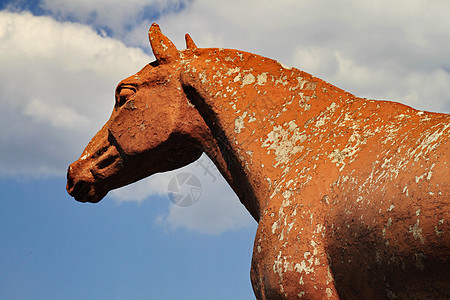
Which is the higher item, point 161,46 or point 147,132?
point 161,46

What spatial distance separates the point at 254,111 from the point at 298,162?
68cm

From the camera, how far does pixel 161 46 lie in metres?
4.95

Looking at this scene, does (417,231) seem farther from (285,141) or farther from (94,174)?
(94,174)

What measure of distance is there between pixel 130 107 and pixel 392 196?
2.55 meters

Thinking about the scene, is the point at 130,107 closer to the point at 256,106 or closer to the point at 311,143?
the point at 256,106

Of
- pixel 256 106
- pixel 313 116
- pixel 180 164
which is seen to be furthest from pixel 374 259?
pixel 180 164

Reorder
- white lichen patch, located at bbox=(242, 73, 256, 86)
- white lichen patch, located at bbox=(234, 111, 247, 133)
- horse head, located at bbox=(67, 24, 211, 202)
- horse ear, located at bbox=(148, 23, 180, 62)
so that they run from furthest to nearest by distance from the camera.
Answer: horse ear, located at bbox=(148, 23, 180, 62)
horse head, located at bbox=(67, 24, 211, 202)
white lichen patch, located at bbox=(242, 73, 256, 86)
white lichen patch, located at bbox=(234, 111, 247, 133)

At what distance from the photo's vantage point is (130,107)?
4.85 metres

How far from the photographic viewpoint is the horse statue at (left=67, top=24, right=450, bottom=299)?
2936mm

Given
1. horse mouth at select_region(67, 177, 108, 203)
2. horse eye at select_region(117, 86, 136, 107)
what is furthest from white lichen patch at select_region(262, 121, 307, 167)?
horse mouth at select_region(67, 177, 108, 203)

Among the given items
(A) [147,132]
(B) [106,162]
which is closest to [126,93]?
(A) [147,132]

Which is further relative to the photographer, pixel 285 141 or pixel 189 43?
pixel 189 43

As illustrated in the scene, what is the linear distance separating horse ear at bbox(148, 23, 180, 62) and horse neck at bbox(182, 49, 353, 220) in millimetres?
200

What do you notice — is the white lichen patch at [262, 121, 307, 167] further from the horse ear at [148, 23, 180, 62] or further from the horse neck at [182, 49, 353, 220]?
the horse ear at [148, 23, 180, 62]
